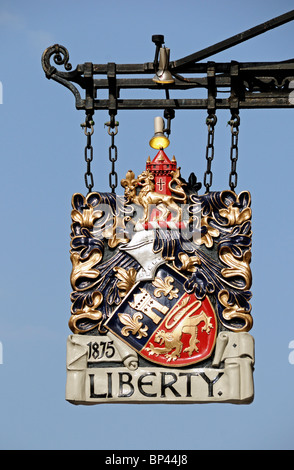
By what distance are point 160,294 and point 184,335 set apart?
0.42 metres

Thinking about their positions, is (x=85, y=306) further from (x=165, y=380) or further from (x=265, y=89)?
(x=265, y=89)

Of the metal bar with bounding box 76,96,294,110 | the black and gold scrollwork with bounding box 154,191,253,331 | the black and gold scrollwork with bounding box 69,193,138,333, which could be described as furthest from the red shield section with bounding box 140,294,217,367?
the metal bar with bounding box 76,96,294,110

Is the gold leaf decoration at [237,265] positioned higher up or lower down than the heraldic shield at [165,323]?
higher up

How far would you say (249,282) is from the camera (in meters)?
20.9

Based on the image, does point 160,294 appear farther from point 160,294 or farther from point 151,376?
point 151,376

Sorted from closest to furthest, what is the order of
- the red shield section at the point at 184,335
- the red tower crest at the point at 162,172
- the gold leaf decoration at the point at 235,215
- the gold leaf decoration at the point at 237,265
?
1. the red shield section at the point at 184,335
2. the gold leaf decoration at the point at 237,265
3. the gold leaf decoration at the point at 235,215
4. the red tower crest at the point at 162,172

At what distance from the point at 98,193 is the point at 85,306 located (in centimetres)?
100

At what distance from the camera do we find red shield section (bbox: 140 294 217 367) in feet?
68.1

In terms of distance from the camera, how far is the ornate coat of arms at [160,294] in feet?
67.8

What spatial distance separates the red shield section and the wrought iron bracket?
5.68 ft

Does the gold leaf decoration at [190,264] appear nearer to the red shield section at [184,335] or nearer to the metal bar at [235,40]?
the red shield section at [184,335]

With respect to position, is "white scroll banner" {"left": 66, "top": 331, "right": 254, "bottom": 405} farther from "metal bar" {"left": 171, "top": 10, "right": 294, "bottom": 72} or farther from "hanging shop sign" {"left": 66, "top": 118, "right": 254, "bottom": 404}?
"metal bar" {"left": 171, "top": 10, "right": 294, "bottom": 72}

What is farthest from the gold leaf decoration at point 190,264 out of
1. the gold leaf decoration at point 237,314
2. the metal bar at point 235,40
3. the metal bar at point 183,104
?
the metal bar at point 235,40

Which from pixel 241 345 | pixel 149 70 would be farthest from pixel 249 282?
pixel 149 70
